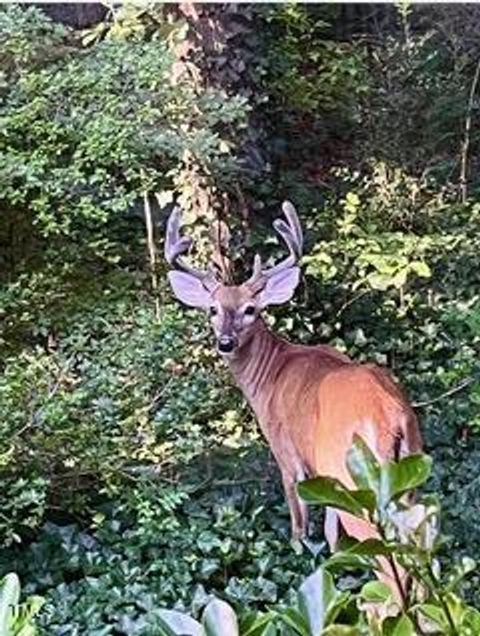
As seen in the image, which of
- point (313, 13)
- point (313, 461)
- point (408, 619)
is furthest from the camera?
point (313, 13)

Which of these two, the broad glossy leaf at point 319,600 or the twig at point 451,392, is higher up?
the broad glossy leaf at point 319,600

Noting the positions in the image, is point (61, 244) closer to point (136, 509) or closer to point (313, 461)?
point (136, 509)

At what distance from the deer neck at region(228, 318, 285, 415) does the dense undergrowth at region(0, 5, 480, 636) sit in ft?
0.98

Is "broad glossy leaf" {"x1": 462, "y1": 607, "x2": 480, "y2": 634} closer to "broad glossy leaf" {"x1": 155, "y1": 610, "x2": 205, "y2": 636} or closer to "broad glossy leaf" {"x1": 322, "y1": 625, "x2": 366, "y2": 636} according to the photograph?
"broad glossy leaf" {"x1": 322, "y1": 625, "x2": 366, "y2": 636}

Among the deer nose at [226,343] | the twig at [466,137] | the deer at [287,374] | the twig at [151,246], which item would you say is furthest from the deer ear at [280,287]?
the twig at [466,137]

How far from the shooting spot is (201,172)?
179 inches

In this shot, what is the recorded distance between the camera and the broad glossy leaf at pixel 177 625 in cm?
89

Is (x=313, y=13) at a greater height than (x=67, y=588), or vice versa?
(x=313, y=13)

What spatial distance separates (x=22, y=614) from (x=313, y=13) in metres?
5.52

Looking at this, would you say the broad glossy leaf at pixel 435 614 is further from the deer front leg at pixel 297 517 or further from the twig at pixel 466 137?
the twig at pixel 466 137

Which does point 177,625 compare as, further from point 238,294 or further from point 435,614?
point 238,294

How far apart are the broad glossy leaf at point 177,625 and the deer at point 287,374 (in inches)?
81.0

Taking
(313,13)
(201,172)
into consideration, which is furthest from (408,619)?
(313,13)

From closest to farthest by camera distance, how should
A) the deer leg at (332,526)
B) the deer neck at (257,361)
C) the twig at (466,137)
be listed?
the deer leg at (332,526), the deer neck at (257,361), the twig at (466,137)
